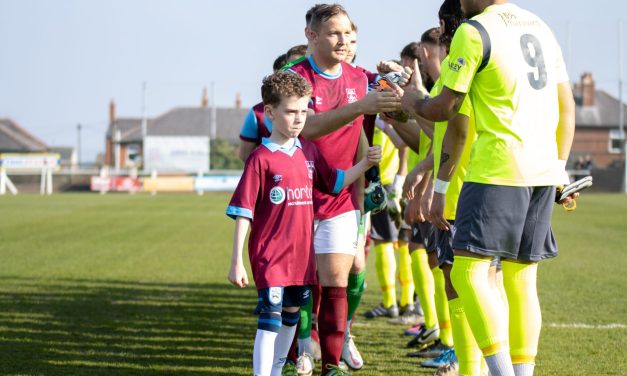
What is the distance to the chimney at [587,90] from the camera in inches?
2904

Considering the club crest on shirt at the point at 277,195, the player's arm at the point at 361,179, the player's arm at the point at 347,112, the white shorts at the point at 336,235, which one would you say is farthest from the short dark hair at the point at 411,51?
the club crest on shirt at the point at 277,195

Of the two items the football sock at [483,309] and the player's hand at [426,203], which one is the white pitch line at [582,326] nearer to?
the player's hand at [426,203]

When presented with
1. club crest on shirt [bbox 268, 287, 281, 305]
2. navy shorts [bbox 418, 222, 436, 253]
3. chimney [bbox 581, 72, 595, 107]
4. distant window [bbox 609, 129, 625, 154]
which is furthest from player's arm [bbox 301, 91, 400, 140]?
distant window [bbox 609, 129, 625, 154]

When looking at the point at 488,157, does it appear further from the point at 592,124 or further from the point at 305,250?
the point at 592,124

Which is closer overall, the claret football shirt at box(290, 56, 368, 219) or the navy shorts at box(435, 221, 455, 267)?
the navy shorts at box(435, 221, 455, 267)

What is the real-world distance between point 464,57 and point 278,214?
148 centimetres

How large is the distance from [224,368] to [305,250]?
154 cm

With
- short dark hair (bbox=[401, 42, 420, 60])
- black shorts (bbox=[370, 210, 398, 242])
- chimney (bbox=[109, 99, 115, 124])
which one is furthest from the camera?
chimney (bbox=[109, 99, 115, 124])

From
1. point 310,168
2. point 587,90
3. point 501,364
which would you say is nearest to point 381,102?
point 310,168

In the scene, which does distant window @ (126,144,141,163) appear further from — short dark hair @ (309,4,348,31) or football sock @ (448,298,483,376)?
football sock @ (448,298,483,376)

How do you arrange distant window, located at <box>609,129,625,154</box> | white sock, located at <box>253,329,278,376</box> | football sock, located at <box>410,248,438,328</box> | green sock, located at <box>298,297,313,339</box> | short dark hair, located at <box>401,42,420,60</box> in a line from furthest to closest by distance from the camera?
distant window, located at <box>609,129,625,154</box> → football sock, located at <box>410,248,438,328</box> → short dark hair, located at <box>401,42,420,60</box> → green sock, located at <box>298,297,313,339</box> → white sock, located at <box>253,329,278,376</box>

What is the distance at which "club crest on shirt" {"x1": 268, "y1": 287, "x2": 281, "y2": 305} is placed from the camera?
506 cm

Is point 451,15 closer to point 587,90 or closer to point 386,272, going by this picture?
point 386,272

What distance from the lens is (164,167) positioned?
186 feet
